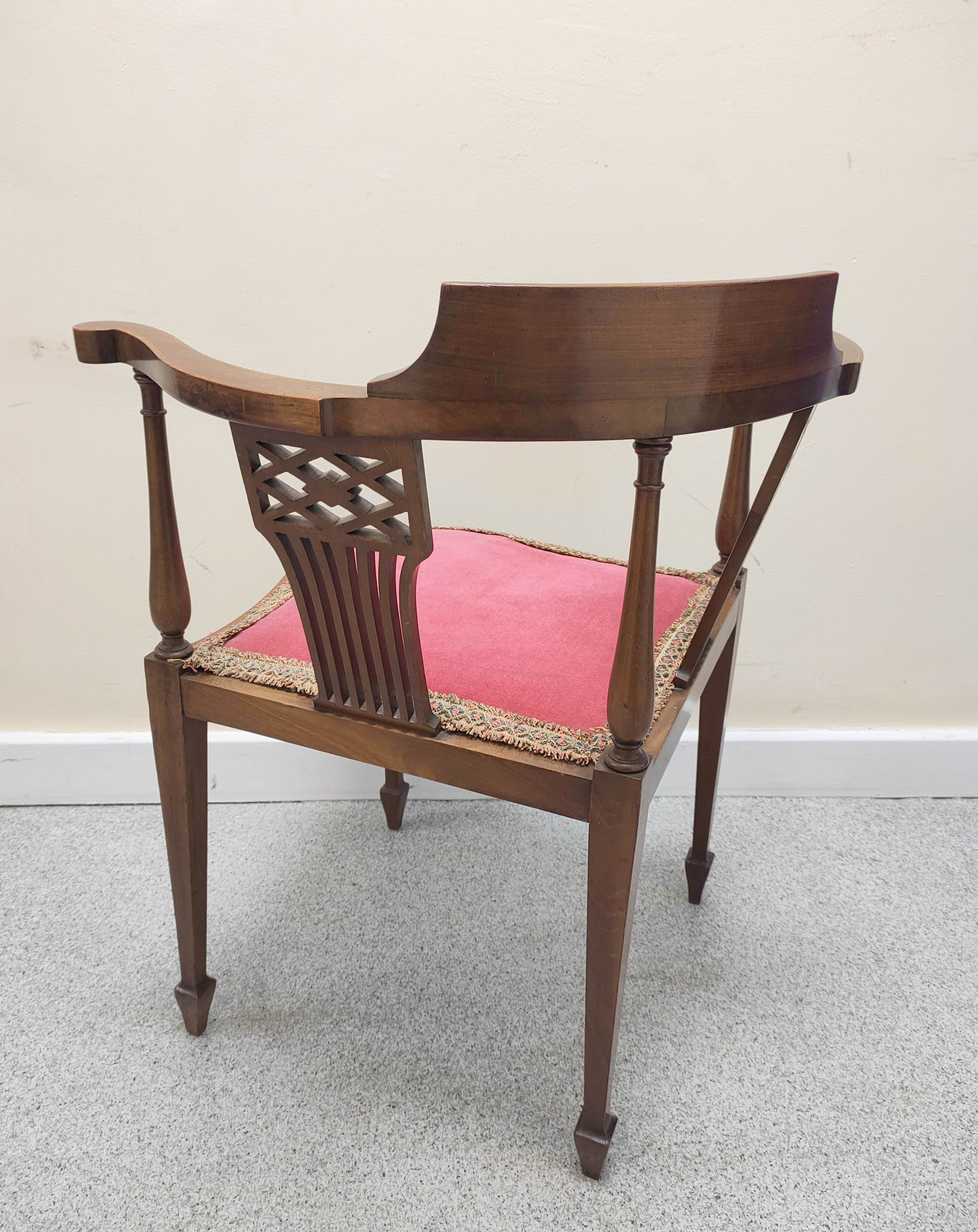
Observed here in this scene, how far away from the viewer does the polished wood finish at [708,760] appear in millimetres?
1348

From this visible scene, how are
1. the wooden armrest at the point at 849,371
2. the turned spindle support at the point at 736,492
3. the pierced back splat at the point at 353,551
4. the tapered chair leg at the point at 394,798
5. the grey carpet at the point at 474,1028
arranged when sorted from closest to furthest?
the pierced back splat at the point at 353,551 < the wooden armrest at the point at 849,371 < the grey carpet at the point at 474,1028 < the turned spindle support at the point at 736,492 < the tapered chair leg at the point at 394,798

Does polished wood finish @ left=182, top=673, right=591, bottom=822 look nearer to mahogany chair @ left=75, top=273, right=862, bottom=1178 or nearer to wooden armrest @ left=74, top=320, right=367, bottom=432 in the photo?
mahogany chair @ left=75, top=273, right=862, bottom=1178

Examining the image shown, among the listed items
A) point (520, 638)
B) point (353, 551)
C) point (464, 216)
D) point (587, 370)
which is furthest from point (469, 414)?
point (464, 216)

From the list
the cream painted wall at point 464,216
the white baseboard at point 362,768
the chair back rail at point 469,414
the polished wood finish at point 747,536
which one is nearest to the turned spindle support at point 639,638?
the chair back rail at point 469,414

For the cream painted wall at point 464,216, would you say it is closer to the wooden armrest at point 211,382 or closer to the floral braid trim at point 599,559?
the floral braid trim at point 599,559

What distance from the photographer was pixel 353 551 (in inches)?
34.7

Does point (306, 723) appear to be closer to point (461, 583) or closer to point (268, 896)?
point (461, 583)

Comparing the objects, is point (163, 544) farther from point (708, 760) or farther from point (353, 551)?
point (708, 760)

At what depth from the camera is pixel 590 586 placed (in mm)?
1131

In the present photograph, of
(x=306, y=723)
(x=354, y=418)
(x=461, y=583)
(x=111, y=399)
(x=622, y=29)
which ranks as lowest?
(x=306, y=723)

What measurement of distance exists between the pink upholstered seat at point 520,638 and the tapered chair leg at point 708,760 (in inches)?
6.5

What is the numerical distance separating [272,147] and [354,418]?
2.63 feet

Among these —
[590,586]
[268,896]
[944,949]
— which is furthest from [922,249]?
[268,896]

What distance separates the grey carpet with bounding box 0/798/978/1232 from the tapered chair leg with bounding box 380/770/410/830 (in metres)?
0.03
